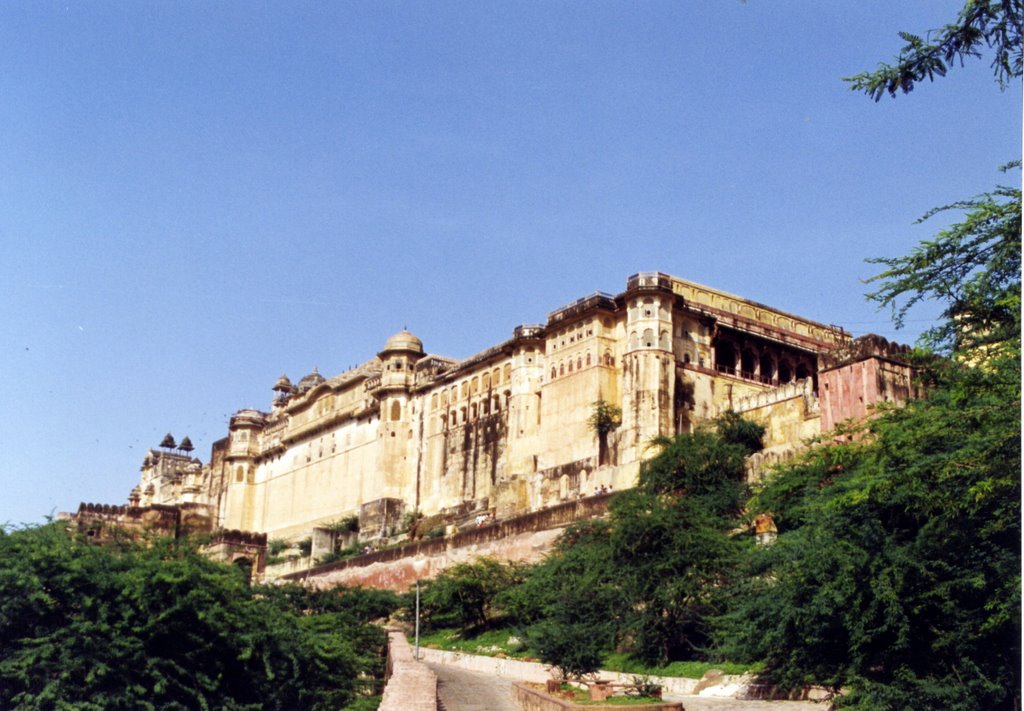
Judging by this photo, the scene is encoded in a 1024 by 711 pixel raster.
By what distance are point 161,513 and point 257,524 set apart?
4.97 metres

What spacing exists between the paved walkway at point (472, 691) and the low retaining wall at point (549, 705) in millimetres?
282

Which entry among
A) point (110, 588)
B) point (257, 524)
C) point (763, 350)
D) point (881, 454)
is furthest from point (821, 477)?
point (257, 524)

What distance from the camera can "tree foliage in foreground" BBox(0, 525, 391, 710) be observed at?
1753 cm

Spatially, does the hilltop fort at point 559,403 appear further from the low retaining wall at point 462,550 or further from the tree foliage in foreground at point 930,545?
the tree foliage in foreground at point 930,545

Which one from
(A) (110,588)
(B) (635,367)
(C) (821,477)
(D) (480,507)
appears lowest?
(A) (110,588)

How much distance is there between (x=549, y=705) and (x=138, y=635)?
5.78 metres

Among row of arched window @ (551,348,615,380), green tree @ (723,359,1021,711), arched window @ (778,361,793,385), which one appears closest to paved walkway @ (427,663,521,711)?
green tree @ (723,359,1021,711)

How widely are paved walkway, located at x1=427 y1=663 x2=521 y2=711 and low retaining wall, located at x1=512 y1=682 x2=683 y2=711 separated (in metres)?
0.28

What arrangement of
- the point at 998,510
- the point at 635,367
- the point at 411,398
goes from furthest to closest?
the point at 411,398 < the point at 635,367 < the point at 998,510

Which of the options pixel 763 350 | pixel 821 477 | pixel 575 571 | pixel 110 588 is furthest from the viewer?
pixel 763 350

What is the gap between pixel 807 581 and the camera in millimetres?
17500

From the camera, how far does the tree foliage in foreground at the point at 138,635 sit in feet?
57.5

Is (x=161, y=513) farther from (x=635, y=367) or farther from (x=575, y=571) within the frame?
(x=575, y=571)

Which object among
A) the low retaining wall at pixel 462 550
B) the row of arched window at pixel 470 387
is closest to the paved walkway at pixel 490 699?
the low retaining wall at pixel 462 550
